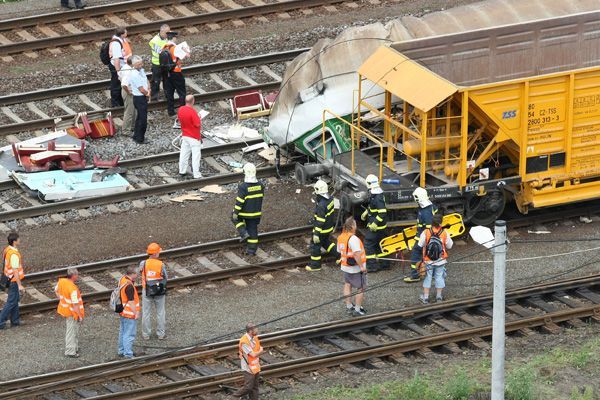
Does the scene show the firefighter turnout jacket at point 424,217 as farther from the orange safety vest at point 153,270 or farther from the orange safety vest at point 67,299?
the orange safety vest at point 67,299

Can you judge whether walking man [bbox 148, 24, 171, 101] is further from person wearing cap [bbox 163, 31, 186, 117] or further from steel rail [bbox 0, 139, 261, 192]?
steel rail [bbox 0, 139, 261, 192]

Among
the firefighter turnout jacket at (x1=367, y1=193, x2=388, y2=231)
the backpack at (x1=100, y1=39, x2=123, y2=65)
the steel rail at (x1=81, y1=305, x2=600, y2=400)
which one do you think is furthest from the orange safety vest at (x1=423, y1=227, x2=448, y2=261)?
the backpack at (x1=100, y1=39, x2=123, y2=65)

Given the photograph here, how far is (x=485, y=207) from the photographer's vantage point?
73.9ft

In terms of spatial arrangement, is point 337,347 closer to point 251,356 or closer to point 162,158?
point 251,356

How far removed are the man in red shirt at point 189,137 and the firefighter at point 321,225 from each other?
3.50 m

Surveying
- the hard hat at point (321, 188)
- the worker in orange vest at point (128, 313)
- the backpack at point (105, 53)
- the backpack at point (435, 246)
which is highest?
the backpack at point (105, 53)

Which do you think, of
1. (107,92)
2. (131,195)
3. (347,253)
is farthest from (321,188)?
(107,92)

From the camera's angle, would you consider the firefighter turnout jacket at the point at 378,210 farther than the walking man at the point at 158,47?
No

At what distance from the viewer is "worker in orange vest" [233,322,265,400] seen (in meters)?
17.4

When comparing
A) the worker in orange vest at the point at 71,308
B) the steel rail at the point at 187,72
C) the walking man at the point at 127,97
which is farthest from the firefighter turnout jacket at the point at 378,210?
the steel rail at the point at 187,72

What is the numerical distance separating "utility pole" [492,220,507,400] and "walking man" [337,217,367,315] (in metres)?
4.21

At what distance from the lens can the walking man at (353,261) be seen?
19.8m

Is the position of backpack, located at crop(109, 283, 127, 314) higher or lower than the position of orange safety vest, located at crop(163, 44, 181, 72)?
lower

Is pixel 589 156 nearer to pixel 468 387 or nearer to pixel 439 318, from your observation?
pixel 439 318
